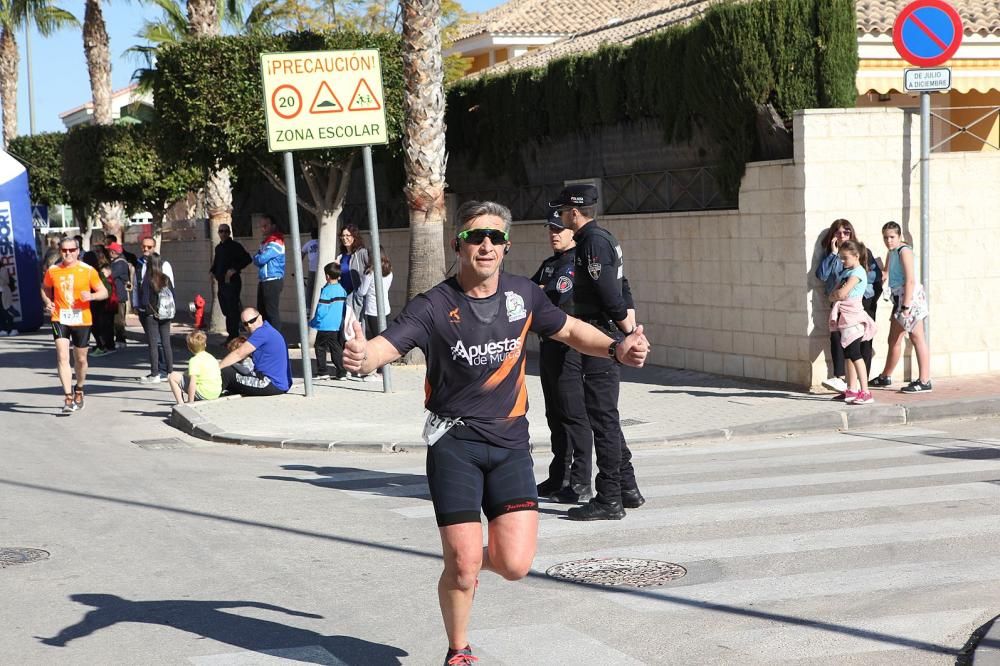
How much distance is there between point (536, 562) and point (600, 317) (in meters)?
1.75

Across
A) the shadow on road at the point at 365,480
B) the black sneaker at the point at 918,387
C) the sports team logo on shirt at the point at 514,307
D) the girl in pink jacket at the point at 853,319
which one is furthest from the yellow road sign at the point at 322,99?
the sports team logo on shirt at the point at 514,307

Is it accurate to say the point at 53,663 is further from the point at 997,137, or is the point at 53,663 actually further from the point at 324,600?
the point at 997,137

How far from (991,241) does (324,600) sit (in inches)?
402

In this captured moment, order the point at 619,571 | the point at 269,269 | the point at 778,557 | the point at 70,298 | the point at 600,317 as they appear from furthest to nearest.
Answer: the point at 269,269 < the point at 70,298 < the point at 600,317 < the point at 778,557 < the point at 619,571

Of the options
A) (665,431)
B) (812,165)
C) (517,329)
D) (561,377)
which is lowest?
(665,431)

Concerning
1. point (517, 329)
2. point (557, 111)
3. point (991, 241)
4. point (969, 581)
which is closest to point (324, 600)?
point (517, 329)

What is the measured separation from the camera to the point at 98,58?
106ft

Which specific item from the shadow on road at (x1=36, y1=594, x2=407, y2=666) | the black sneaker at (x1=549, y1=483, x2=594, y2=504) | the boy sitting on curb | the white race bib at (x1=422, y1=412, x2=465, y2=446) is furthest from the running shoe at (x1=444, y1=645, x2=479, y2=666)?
the boy sitting on curb

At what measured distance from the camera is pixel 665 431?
11.6 meters

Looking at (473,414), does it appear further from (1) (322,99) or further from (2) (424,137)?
(2) (424,137)

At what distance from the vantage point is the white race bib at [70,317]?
14094mm

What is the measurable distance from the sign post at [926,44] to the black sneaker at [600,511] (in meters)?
6.69

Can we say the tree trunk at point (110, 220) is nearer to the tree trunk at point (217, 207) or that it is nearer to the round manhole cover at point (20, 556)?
the tree trunk at point (217, 207)

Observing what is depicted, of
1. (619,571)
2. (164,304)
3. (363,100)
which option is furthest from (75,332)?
(619,571)
